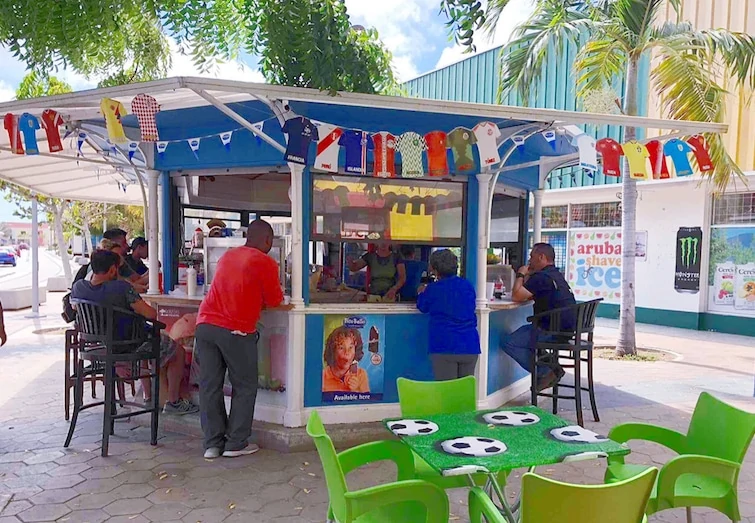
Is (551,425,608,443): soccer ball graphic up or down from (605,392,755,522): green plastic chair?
up

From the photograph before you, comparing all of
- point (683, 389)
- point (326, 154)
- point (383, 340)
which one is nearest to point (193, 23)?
point (326, 154)

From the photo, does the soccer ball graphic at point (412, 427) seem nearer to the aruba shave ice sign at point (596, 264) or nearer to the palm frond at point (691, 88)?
the palm frond at point (691, 88)

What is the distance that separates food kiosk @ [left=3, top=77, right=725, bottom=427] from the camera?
175 inches

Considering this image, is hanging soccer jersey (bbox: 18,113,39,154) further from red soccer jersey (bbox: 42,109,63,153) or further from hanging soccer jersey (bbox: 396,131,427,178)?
hanging soccer jersey (bbox: 396,131,427,178)

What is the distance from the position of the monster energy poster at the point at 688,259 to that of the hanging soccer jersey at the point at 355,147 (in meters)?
9.36

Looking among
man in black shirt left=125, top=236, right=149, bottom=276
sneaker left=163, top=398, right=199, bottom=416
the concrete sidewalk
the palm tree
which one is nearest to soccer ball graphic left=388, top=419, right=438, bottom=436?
the concrete sidewalk

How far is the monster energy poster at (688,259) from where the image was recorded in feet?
37.1

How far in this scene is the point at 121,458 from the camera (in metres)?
4.26

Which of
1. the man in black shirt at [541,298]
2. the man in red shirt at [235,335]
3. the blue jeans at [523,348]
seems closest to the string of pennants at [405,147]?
the man in red shirt at [235,335]

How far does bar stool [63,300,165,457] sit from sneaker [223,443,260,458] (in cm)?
70

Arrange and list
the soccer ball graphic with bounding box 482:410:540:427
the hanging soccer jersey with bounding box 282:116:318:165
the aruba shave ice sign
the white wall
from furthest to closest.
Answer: the aruba shave ice sign
the white wall
the hanging soccer jersey with bounding box 282:116:318:165
the soccer ball graphic with bounding box 482:410:540:427

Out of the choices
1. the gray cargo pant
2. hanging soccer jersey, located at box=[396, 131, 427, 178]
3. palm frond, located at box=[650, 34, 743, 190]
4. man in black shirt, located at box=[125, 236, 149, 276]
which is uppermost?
palm frond, located at box=[650, 34, 743, 190]

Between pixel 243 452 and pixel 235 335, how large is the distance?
929mm

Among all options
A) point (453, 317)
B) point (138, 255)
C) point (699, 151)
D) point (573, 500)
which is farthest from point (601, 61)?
point (573, 500)
